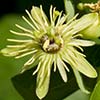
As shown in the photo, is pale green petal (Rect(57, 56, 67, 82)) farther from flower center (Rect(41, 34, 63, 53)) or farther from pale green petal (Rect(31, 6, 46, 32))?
pale green petal (Rect(31, 6, 46, 32))

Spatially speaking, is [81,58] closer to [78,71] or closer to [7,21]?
[78,71]

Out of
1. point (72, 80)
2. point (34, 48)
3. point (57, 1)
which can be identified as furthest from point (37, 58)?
point (57, 1)

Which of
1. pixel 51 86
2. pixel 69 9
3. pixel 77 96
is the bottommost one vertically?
pixel 77 96

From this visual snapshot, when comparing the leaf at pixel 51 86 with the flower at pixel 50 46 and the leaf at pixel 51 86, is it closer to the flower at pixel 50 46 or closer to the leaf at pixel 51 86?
the leaf at pixel 51 86

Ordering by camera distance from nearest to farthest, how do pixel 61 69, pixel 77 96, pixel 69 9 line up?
1. pixel 61 69
2. pixel 69 9
3. pixel 77 96

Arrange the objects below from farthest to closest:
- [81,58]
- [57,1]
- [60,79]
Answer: [57,1] < [60,79] < [81,58]

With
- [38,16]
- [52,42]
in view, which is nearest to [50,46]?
[52,42]

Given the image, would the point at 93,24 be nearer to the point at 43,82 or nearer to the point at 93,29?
the point at 93,29

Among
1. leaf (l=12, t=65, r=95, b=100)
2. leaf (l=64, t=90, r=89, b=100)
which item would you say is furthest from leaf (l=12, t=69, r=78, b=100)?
leaf (l=64, t=90, r=89, b=100)
